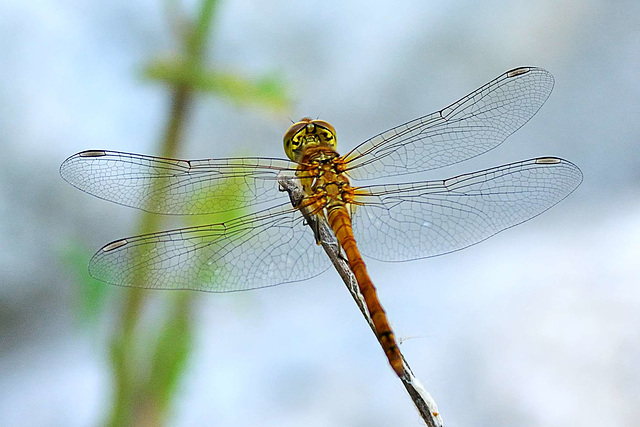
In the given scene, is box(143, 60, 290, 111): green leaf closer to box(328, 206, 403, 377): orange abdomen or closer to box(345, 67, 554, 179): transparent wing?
box(345, 67, 554, 179): transparent wing

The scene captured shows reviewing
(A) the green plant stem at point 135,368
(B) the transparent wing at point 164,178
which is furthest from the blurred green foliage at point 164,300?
(B) the transparent wing at point 164,178

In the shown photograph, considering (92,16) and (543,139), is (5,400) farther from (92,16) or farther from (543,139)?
(543,139)

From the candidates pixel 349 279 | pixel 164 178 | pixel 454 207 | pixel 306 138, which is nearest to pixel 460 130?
pixel 454 207

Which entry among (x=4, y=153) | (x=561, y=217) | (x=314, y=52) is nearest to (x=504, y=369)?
(x=561, y=217)

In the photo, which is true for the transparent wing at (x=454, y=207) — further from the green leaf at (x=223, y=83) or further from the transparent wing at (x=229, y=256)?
the green leaf at (x=223, y=83)

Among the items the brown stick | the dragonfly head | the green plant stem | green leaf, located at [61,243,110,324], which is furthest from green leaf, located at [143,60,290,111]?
the brown stick

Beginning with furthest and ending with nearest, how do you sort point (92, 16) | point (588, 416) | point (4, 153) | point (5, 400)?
point (92, 16) < point (4, 153) < point (5, 400) < point (588, 416)

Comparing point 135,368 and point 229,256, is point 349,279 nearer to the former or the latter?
point 229,256
